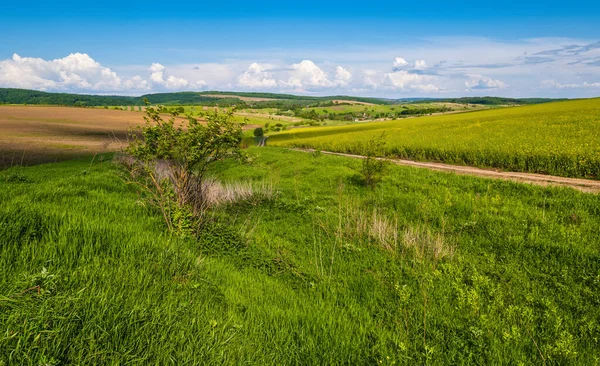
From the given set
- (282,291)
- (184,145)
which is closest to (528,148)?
(282,291)

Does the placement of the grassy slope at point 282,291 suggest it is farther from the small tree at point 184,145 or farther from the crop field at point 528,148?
the crop field at point 528,148

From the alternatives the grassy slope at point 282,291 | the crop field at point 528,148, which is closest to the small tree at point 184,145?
the grassy slope at point 282,291

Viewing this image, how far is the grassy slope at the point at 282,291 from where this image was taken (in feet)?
9.59

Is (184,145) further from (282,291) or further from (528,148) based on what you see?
(528,148)

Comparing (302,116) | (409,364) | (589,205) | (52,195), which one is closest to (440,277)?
(409,364)

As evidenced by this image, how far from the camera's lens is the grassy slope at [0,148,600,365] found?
2.92 meters

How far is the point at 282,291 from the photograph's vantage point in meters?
5.54

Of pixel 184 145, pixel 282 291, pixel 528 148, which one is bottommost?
pixel 282 291

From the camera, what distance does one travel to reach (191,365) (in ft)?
9.59

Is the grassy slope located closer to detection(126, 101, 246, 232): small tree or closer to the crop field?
detection(126, 101, 246, 232): small tree

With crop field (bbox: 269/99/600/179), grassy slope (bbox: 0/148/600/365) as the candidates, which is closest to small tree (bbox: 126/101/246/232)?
grassy slope (bbox: 0/148/600/365)

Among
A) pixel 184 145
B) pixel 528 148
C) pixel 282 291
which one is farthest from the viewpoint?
pixel 528 148

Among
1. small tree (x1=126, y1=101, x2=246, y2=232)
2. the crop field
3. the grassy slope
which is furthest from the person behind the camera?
the crop field

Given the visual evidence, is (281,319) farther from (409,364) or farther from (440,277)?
(440,277)
